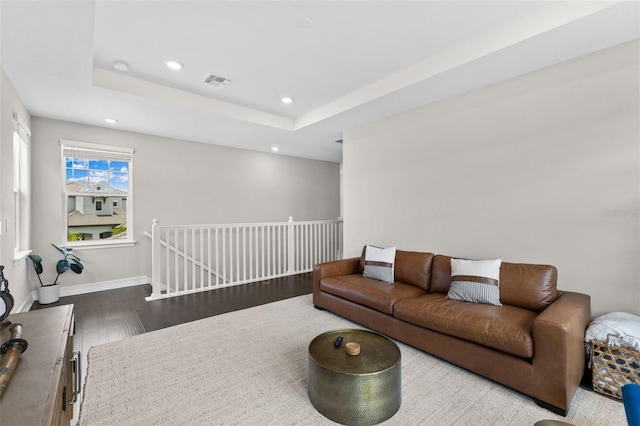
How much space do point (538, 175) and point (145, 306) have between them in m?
4.84

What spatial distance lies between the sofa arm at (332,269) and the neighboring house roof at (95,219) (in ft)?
11.6

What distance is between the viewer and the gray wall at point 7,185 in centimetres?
269

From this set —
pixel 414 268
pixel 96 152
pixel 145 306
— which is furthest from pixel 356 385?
pixel 96 152

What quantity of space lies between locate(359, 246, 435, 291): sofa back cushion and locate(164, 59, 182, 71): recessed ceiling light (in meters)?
3.29

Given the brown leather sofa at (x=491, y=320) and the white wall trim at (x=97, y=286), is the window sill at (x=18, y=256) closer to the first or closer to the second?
the white wall trim at (x=97, y=286)

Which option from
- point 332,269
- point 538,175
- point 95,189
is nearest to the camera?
point 538,175

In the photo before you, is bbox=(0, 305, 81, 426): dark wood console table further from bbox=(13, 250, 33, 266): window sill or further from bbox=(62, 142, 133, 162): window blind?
bbox=(62, 142, 133, 162): window blind

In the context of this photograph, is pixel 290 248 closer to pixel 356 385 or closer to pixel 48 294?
pixel 48 294

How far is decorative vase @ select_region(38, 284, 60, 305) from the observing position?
3.87 m

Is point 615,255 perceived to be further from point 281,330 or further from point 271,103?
point 271,103

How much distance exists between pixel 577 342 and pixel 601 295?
2.75ft

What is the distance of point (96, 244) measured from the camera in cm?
456

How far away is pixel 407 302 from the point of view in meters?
2.75

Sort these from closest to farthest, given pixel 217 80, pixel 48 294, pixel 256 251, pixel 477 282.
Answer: pixel 477 282, pixel 217 80, pixel 48 294, pixel 256 251
